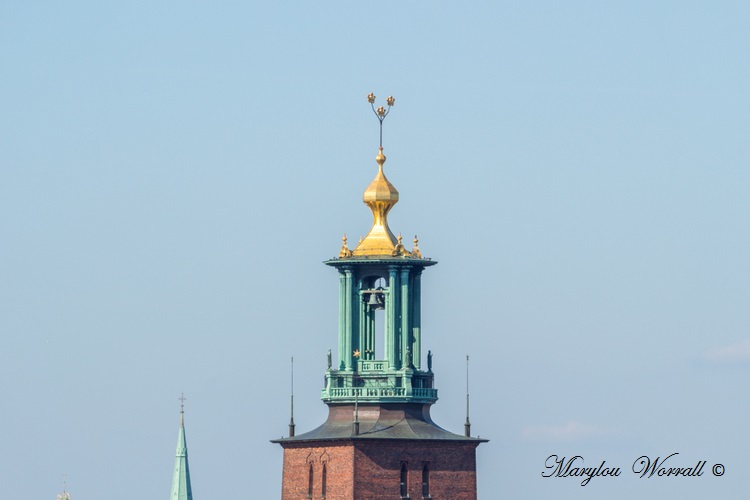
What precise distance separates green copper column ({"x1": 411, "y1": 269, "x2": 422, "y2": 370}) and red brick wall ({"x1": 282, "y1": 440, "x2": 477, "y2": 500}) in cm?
359

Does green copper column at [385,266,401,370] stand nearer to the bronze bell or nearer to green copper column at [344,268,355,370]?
the bronze bell

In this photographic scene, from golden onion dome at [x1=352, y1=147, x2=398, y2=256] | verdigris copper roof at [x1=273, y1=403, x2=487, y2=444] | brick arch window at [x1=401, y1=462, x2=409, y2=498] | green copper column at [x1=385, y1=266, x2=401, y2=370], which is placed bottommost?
brick arch window at [x1=401, y1=462, x2=409, y2=498]

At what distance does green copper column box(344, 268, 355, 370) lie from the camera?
163m

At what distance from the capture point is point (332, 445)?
532 feet

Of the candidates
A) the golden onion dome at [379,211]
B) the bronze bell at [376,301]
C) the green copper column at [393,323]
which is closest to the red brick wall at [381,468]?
the green copper column at [393,323]

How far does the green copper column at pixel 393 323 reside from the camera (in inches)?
6412

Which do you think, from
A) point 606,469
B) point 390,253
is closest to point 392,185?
point 390,253

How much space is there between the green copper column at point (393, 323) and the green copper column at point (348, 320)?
4.86ft

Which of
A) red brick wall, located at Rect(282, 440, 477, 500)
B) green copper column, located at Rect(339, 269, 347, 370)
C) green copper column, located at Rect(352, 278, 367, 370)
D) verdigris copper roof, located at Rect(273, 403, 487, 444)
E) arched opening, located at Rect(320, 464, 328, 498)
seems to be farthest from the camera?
green copper column, located at Rect(352, 278, 367, 370)

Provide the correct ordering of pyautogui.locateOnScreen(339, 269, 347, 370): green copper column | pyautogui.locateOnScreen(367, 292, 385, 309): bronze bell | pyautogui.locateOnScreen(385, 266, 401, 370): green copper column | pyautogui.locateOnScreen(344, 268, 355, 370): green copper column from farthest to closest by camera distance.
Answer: pyautogui.locateOnScreen(367, 292, 385, 309): bronze bell < pyautogui.locateOnScreen(339, 269, 347, 370): green copper column < pyautogui.locateOnScreen(344, 268, 355, 370): green copper column < pyautogui.locateOnScreen(385, 266, 401, 370): green copper column

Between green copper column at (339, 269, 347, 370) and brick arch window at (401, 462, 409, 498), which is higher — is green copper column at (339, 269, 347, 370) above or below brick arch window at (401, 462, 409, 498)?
above

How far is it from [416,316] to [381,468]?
647cm

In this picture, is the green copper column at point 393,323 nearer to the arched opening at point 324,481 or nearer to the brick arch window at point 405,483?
the brick arch window at point 405,483

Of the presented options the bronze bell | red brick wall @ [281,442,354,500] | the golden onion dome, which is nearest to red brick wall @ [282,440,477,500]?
red brick wall @ [281,442,354,500]
